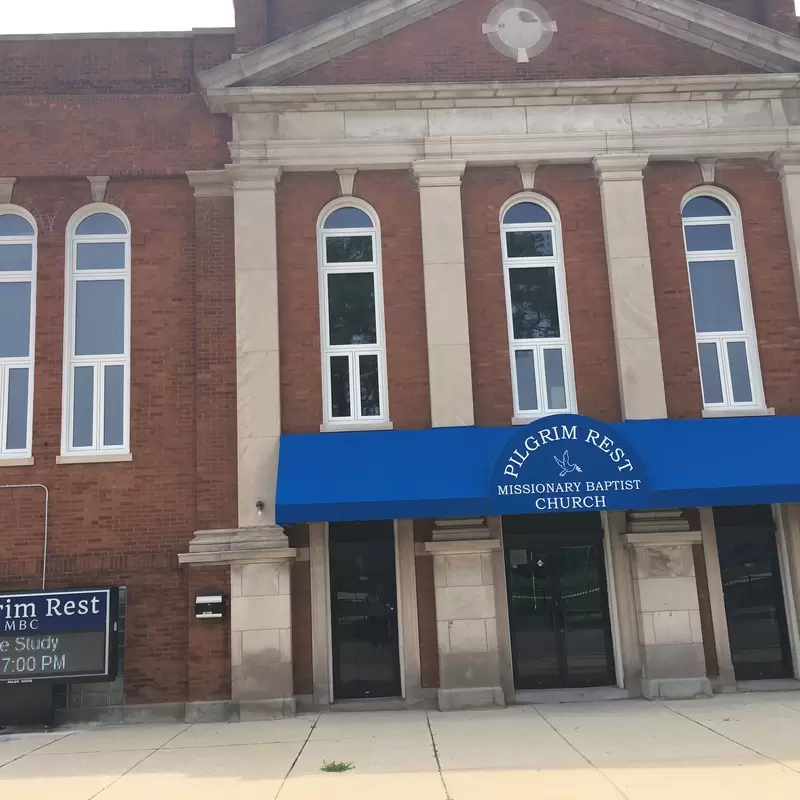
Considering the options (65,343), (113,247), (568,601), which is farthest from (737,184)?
(65,343)

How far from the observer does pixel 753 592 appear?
461 inches

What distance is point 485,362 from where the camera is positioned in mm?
11906

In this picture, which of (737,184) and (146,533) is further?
(737,184)

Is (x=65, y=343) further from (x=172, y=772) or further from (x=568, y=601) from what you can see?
(x=568, y=601)

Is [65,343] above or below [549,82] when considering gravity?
below

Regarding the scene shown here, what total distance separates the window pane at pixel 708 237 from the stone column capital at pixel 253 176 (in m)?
6.37

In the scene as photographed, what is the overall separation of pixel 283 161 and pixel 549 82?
420cm

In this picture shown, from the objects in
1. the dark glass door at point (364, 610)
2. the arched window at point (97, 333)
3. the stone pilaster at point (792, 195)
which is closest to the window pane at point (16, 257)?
the arched window at point (97, 333)

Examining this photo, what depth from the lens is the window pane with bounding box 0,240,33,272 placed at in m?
12.2

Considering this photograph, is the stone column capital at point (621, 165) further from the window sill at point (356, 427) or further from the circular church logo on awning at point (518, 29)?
the window sill at point (356, 427)

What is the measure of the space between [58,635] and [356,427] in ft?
15.6

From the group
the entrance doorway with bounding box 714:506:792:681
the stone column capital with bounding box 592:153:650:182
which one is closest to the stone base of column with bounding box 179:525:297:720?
the entrance doorway with bounding box 714:506:792:681

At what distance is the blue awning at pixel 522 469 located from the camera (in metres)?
10.3

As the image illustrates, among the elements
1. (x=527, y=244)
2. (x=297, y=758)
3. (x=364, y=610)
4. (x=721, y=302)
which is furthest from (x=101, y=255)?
(x=721, y=302)
